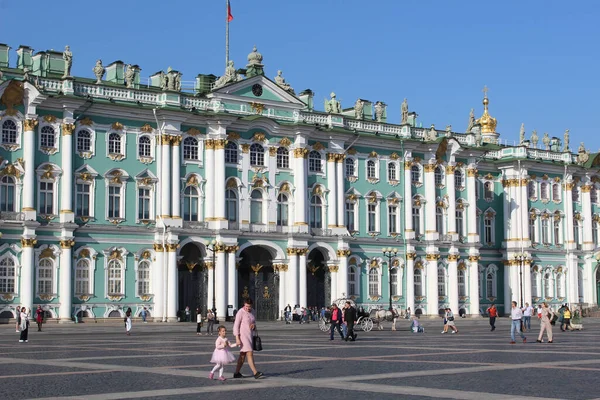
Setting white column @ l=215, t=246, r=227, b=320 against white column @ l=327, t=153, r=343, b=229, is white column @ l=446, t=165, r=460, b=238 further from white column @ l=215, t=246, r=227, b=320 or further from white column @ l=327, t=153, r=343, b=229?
white column @ l=215, t=246, r=227, b=320

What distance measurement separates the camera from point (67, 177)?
61.9 m

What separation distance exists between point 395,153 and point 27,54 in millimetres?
28309

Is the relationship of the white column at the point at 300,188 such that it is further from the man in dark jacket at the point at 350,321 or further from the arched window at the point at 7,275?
the man in dark jacket at the point at 350,321

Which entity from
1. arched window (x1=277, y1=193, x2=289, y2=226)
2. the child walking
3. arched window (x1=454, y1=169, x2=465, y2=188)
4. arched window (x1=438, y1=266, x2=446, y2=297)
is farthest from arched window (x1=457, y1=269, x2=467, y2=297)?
the child walking

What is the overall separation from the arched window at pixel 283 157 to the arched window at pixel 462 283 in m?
18.5

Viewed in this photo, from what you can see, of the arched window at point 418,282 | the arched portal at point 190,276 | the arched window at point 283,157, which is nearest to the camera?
the arched portal at point 190,276

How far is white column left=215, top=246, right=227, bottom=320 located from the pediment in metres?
10.5

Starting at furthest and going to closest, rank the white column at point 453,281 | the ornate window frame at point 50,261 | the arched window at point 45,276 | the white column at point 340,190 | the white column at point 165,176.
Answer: the white column at point 453,281
the white column at point 340,190
the white column at point 165,176
the arched window at point 45,276
the ornate window frame at point 50,261

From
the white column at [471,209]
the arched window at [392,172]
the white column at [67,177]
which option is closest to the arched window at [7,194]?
the white column at [67,177]

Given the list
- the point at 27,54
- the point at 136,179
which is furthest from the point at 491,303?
the point at 27,54

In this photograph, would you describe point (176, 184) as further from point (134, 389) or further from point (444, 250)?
point (134, 389)

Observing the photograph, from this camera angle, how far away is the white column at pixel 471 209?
82000mm

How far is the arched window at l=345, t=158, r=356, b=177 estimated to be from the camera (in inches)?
2961

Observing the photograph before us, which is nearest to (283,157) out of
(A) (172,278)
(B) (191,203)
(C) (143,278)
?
(B) (191,203)
